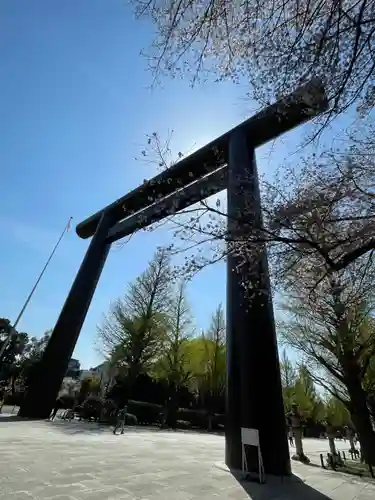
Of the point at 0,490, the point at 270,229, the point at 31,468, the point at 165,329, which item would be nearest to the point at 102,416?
the point at 165,329

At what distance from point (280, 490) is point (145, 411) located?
17.4m

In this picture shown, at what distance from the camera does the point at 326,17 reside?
3008 mm

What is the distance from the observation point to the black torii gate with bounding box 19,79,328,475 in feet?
15.6

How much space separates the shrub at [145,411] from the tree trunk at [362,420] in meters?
13.5

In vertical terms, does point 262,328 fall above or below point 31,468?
above

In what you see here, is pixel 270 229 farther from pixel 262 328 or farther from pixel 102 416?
pixel 102 416

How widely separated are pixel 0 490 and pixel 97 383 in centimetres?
2712

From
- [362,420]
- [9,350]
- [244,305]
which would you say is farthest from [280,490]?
[9,350]

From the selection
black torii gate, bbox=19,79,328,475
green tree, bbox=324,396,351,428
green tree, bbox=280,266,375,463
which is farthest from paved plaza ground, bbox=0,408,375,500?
green tree, bbox=324,396,351,428

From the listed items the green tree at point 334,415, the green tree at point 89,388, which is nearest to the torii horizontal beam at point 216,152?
the green tree at point 89,388

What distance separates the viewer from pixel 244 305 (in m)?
6.74

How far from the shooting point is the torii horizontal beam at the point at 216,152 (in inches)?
141

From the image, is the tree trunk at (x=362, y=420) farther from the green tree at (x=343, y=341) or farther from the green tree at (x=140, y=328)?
the green tree at (x=140, y=328)

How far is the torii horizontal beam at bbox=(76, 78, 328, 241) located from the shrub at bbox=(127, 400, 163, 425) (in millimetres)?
11288
